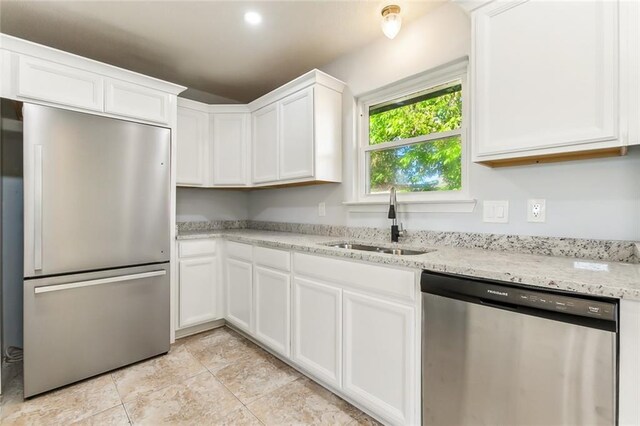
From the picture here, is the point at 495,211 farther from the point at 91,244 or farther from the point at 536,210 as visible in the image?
the point at 91,244

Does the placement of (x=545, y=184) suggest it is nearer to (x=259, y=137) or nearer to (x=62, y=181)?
(x=259, y=137)

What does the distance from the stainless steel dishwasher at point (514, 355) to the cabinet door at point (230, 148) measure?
2.33 metres

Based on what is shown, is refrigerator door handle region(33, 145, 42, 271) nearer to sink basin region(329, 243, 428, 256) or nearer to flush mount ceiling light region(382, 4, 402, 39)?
sink basin region(329, 243, 428, 256)

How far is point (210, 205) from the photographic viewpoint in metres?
3.46

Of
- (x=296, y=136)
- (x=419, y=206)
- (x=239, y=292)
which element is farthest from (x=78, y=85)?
(x=419, y=206)

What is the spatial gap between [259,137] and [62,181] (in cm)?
157

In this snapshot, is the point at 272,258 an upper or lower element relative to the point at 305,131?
lower

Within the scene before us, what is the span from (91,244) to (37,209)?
35cm

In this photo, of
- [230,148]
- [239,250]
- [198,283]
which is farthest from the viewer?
[230,148]

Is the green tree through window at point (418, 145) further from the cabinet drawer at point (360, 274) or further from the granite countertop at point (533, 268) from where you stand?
the cabinet drawer at point (360, 274)

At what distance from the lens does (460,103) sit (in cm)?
196

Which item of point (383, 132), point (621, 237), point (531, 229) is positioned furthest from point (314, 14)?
point (621, 237)

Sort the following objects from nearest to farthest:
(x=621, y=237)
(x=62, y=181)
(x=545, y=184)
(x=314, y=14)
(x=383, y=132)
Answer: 1. (x=621, y=237)
2. (x=545, y=184)
3. (x=62, y=181)
4. (x=314, y=14)
5. (x=383, y=132)

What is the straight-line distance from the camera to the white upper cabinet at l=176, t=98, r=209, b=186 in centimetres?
290
